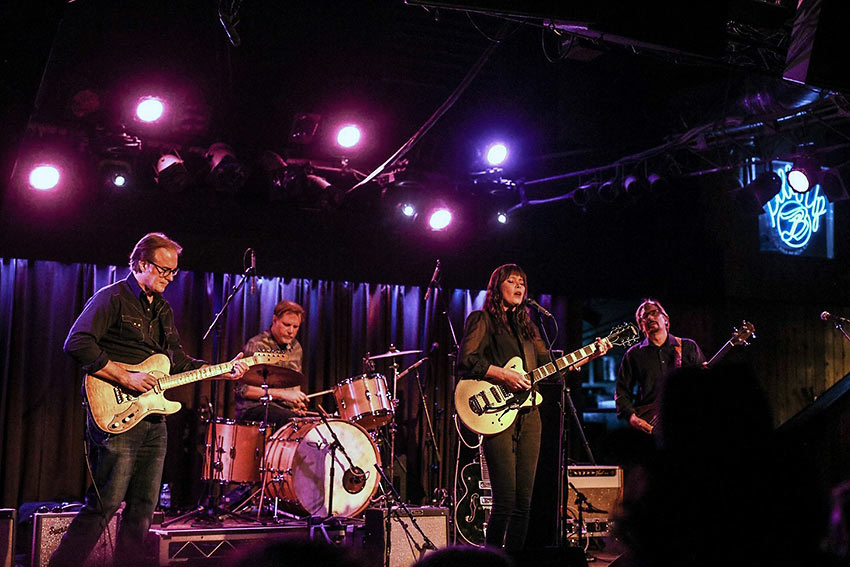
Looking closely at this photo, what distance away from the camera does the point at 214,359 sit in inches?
377

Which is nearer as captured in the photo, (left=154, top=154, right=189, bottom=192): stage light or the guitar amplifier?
the guitar amplifier

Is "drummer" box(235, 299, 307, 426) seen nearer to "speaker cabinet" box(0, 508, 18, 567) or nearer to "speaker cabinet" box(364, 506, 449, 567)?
"speaker cabinet" box(364, 506, 449, 567)

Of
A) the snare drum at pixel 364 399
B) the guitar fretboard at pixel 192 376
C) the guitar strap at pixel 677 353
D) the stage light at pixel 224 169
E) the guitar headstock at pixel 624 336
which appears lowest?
the snare drum at pixel 364 399

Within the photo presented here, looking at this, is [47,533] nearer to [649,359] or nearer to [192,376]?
[192,376]

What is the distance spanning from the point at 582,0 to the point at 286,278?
631 centimetres

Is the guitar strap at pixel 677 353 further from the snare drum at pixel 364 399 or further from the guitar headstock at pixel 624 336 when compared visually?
the snare drum at pixel 364 399

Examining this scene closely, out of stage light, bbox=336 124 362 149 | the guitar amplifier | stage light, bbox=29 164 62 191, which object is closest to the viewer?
stage light, bbox=29 164 62 191

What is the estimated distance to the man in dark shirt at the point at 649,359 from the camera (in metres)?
8.30

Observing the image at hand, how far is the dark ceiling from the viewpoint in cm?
921

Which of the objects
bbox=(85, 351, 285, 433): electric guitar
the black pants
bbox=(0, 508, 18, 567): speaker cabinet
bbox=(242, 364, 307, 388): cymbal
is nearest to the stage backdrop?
bbox=(242, 364, 307, 388): cymbal

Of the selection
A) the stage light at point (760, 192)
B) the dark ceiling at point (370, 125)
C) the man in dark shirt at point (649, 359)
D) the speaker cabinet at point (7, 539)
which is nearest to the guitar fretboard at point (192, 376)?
the speaker cabinet at point (7, 539)

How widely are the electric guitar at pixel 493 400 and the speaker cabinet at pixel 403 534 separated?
43.3 inches

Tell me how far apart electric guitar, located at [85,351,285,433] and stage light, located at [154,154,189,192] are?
330cm

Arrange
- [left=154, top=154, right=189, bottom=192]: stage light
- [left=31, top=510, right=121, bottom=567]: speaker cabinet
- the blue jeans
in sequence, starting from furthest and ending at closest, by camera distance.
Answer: [left=154, top=154, right=189, bottom=192]: stage light → [left=31, top=510, right=121, bottom=567]: speaker cabinet → the blue jeans
